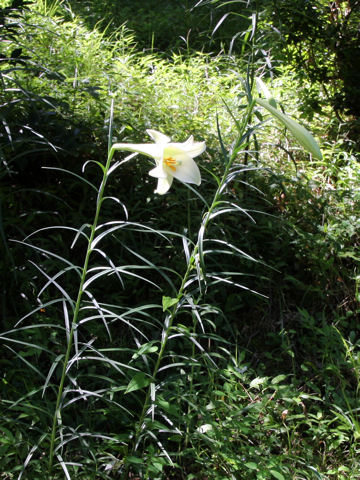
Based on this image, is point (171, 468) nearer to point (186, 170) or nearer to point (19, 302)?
point (19, 302)

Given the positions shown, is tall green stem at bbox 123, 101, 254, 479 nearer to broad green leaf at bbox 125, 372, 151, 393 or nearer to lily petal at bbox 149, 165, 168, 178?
broad green leaf at bbox 125, 372, 151, 393

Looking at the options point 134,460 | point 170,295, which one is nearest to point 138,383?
point 134,460

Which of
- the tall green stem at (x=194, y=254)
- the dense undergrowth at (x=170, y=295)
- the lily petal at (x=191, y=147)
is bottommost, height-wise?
the dense undergrowth at (x=170, y=295)

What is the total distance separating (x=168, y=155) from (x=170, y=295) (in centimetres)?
123

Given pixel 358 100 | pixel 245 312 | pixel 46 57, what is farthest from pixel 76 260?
pixel 358 100

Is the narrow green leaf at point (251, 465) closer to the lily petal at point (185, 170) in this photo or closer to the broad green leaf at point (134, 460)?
the broad green leaf at point (134, 460)

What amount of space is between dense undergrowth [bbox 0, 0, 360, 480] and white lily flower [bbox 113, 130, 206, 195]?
0.39m

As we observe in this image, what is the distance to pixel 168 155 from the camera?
117 cm

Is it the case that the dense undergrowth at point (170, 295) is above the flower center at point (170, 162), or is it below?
below

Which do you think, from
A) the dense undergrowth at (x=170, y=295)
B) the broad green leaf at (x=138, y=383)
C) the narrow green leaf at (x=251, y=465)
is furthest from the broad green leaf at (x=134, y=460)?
the narrow green leaf at (x=251, y=465)

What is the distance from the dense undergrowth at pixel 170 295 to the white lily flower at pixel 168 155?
393 millimetres

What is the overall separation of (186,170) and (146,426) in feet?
2.87

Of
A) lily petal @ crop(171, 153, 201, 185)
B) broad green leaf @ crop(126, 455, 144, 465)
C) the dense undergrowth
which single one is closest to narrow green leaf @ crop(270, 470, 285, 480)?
the dense undergrowth

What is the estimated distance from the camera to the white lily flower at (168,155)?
3.68ft
